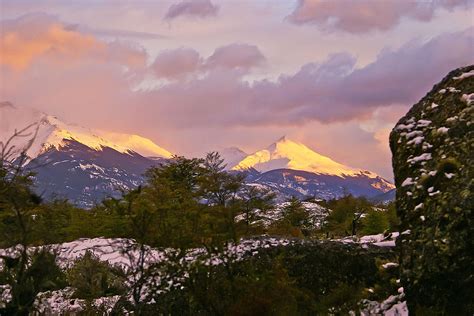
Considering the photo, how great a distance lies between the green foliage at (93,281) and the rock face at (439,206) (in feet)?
27.2

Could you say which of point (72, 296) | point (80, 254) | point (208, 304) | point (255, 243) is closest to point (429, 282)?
point (208, 304)

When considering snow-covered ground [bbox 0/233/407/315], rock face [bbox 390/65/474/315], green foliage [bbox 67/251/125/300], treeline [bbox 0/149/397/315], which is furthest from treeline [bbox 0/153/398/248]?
green foliage [bbox 67/251/125/300]

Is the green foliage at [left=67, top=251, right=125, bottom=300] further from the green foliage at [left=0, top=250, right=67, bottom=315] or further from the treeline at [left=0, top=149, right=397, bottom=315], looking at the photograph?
the green foliage at [left=0, top=250, right=67, bottom=315]

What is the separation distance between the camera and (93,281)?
1608cm

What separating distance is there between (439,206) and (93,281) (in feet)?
34.3

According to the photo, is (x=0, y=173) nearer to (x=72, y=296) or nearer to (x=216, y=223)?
(x=216, y=223)

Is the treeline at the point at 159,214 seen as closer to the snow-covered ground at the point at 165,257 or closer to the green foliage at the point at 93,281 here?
the snow-covered ground at the point at 165,257

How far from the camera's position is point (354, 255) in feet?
40.8

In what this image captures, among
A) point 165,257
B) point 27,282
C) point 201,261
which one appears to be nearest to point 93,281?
point 201,261

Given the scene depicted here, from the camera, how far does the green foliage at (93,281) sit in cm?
1546

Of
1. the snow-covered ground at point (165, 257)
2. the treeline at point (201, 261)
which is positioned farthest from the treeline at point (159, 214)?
the snow-covered ground at point (165, 257)

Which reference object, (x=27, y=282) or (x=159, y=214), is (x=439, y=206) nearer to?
(x=159, y=214)

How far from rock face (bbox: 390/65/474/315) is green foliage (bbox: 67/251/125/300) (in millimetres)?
8282

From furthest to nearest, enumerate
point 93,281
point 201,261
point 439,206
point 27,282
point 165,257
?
point 93,281, point 201,261, point 165,257, point 27,282, point 439,206
